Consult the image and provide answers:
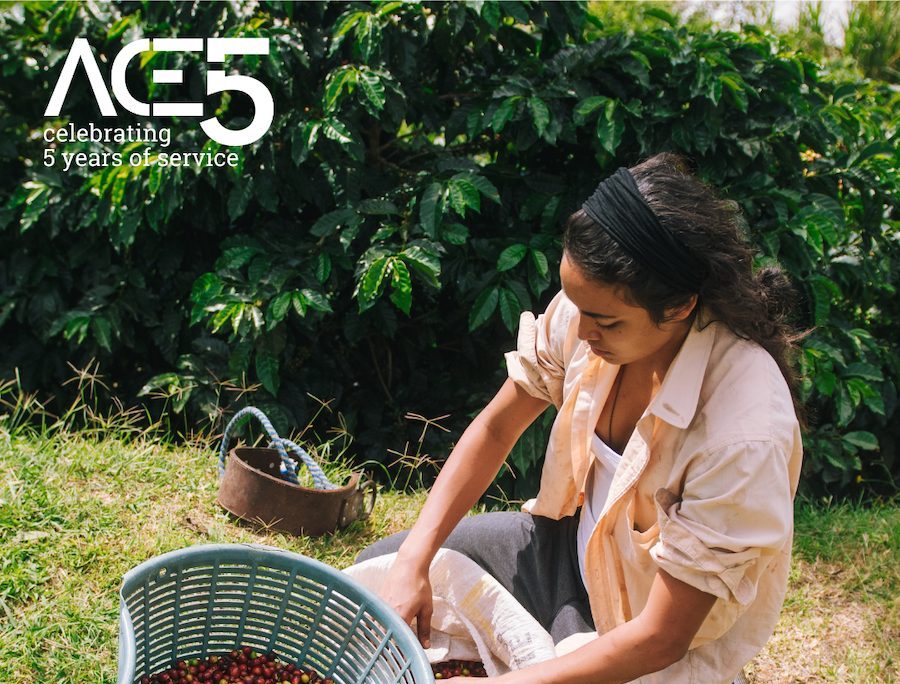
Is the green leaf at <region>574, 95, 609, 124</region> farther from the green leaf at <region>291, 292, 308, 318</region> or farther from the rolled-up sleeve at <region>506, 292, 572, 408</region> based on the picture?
the rolled-up sleeve at <region>506, 292, 572, 408</region>

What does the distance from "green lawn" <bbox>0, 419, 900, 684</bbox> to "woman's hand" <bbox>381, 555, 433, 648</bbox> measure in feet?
2.36

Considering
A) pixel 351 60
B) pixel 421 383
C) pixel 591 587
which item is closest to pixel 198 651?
→ pixel 591 587

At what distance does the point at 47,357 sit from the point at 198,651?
2014 millimetres

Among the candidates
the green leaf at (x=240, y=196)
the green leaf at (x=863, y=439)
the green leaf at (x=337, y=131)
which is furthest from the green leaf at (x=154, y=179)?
the green leaf at (x=863, y=439)

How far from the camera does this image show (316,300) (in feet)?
9.94

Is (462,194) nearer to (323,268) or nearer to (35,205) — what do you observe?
(323,268)

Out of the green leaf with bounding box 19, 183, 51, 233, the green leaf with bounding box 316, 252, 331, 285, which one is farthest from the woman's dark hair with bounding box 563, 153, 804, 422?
the green leaf with bounding box 19, 183, 51, 233

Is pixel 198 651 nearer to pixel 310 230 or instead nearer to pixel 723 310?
pixel 723 310

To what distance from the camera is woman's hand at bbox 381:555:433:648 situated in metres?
1.93

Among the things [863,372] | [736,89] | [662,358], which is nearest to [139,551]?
[662,358]

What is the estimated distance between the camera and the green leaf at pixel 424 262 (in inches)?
116

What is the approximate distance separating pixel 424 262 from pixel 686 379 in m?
1.38

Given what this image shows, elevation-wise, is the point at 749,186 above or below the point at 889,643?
above

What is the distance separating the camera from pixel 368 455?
3.46 m
